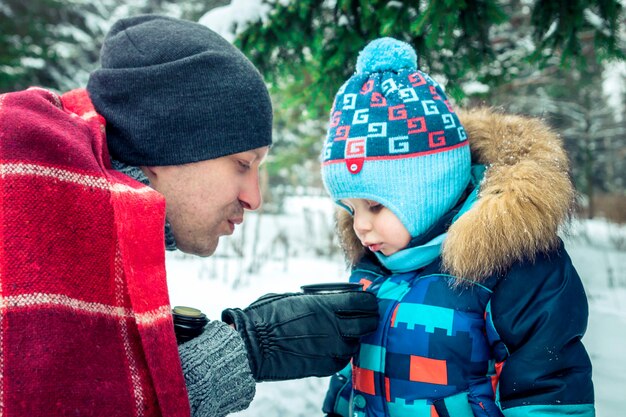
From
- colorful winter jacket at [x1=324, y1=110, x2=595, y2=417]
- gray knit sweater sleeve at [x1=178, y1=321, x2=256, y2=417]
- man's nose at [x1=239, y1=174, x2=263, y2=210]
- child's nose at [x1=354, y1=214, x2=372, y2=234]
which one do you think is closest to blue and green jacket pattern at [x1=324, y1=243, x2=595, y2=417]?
colorful winter jacket at [x1=324, y1=110, x2=595, y2=417]

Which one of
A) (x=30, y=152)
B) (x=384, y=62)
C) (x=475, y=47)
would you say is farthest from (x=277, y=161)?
(x=30, y=152)

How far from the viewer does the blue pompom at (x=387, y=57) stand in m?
1.79

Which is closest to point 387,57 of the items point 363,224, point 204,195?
point 363,224

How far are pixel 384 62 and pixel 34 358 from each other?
1.45 meters

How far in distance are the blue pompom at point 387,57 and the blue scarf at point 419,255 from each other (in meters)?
0.55

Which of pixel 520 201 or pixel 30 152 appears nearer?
pixel 30 152

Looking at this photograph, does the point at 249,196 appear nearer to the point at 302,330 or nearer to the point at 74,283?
the point at 302,330

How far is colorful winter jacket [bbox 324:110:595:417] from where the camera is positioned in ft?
4.47

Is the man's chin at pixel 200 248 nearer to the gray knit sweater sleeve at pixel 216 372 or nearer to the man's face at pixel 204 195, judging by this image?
the man's face at pixel 204 195

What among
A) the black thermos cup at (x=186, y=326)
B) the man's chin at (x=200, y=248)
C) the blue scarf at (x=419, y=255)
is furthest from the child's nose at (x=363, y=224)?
the black thermos cup at (x=186, y=326)

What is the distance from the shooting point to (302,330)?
1492 millimetres

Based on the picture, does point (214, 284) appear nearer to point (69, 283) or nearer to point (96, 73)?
point (96, 73)

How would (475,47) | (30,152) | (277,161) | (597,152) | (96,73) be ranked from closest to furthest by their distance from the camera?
1. (30,152)
2. (96,73)
3. (475,47)
4. (277,161)
5. (597,152)

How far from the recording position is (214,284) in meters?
4.49
